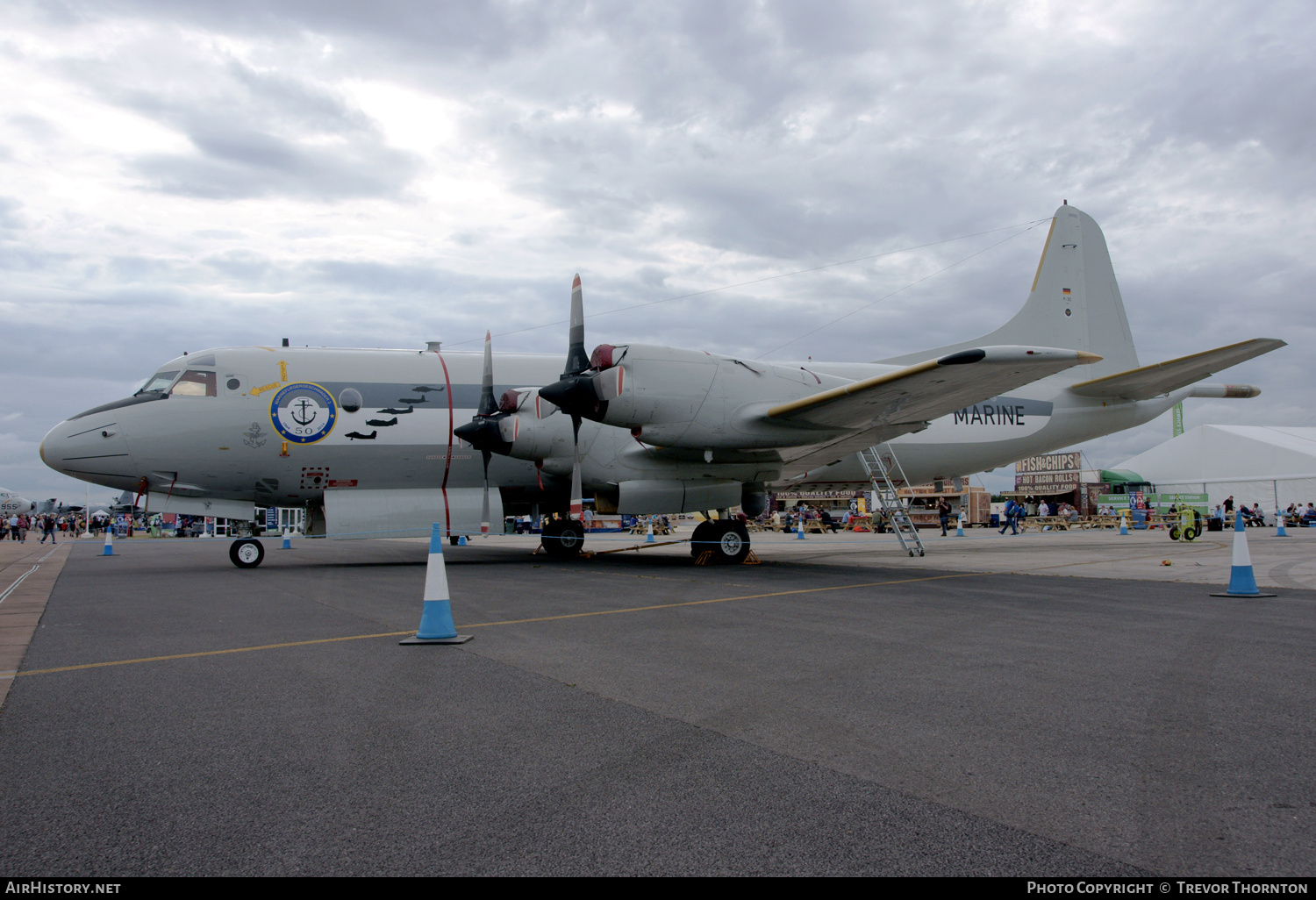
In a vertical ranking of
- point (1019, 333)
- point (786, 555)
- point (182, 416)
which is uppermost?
point (1019, 333)

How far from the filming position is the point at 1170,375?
15.2 metres

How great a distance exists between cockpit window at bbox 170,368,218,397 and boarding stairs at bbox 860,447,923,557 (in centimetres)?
1288

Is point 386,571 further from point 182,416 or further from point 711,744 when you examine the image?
point 711,744

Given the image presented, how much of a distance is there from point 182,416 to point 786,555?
42.5 feet

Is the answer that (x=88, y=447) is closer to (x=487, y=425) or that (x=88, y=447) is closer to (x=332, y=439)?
(x=332, y=439)

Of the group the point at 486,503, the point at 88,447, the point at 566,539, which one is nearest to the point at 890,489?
the point at 566,539

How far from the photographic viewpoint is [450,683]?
4.61 meters

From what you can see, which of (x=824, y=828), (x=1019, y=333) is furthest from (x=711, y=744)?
(x=1019, y=333)

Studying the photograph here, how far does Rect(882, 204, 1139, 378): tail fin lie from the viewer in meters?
17.9

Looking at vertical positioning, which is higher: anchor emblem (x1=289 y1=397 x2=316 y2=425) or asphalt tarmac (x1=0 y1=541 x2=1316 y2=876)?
anchor emblem (x1=289 y1=397 x2=316 y2=425)

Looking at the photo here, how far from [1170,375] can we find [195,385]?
1934 centimetres

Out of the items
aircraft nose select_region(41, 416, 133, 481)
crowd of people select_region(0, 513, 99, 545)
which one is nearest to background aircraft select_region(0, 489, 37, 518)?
crowd of people select_region(0, 513, 99, 545)

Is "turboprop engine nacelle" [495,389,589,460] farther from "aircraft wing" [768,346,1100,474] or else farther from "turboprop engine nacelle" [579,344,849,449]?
"aircraft wing" [768,346,1100,474]
